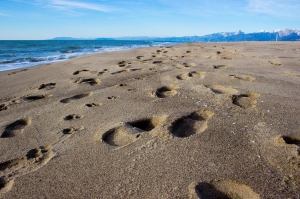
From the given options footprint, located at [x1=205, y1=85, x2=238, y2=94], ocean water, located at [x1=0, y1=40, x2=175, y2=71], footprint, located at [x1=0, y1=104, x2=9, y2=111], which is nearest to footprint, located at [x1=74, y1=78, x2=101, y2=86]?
footprint, located at [x1=0, y1=104, x2=9, y2=111]

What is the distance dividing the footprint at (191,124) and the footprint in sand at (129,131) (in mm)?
183

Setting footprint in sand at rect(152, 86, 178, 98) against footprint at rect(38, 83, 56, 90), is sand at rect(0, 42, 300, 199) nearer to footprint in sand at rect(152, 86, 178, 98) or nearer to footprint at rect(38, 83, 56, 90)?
footprint in sand at rect(152, 86, 178, 98)

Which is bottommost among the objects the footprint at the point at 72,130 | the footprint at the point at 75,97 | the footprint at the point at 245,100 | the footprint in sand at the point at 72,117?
the footprint at the point at 72,130

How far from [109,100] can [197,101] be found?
109 cm

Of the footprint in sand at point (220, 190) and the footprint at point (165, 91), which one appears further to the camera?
the footprint at point (165, 91)

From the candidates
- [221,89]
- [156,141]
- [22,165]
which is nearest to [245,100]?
[221,89]

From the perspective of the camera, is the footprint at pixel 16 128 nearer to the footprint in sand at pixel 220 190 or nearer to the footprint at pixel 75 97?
the footprint at pixel 75 97

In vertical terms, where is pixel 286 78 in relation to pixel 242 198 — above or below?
above

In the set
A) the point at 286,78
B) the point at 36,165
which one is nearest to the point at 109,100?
the point at 36,165

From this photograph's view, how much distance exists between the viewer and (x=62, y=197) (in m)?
1.43

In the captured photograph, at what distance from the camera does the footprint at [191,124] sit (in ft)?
6.85

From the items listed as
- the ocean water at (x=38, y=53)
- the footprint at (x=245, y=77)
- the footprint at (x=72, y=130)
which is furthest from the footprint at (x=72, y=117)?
the ocean water at (x=38, y=53)

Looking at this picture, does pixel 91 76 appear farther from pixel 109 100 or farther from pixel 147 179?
pixel 147 179

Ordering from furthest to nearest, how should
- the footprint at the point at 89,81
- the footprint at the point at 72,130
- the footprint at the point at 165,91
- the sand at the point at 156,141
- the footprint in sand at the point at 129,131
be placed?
the footprint at the point at 89,81 < the footprint at the point at 165,91 < the footprint at the point at 72,130 < the footprint in sand at the point at 129,131 < the sand at the point at 156,141
